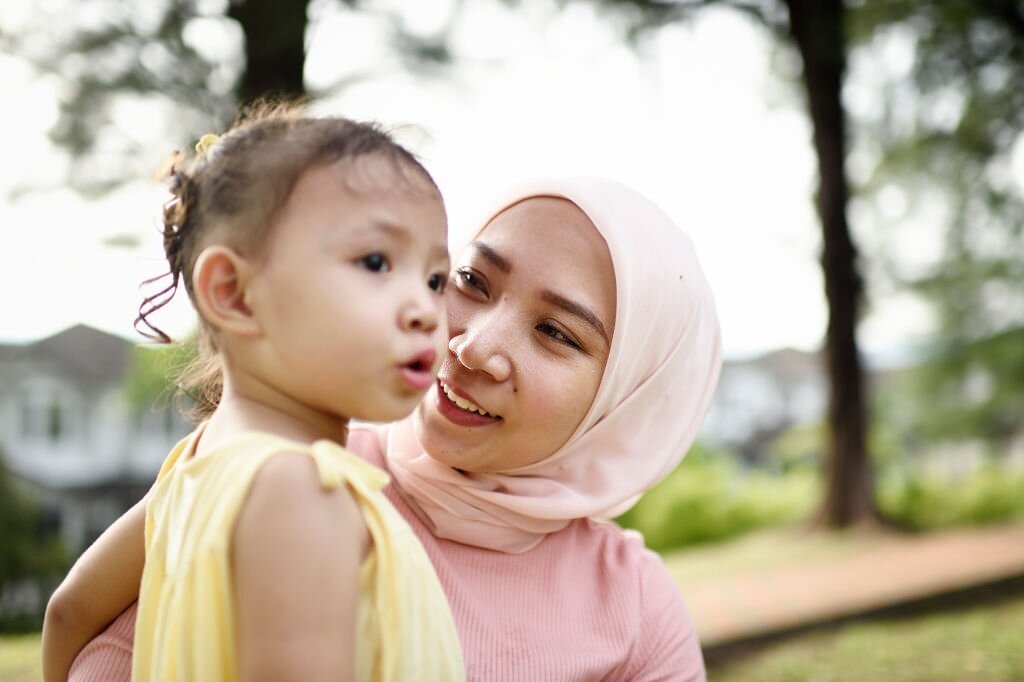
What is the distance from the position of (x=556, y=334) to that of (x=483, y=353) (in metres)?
0.16

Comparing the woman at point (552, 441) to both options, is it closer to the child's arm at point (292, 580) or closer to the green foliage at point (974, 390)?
the child's arm at point (292, 580)

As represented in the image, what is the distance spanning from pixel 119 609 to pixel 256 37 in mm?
3532

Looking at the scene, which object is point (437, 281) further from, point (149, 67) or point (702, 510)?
point (702, 510)

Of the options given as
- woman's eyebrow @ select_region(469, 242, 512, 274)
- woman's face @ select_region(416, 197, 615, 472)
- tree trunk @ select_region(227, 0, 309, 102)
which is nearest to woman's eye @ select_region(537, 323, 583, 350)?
woman's face @ select_region(416, 197, 615, 472)

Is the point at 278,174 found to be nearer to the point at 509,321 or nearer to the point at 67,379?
the point at 509,321

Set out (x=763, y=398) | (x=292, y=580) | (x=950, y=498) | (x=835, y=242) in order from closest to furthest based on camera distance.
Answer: (x=292, y=580) → (x=835, y=242) → (x=950, y=498) → (x=763, y=398)

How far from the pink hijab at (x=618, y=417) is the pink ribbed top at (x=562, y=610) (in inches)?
1.7

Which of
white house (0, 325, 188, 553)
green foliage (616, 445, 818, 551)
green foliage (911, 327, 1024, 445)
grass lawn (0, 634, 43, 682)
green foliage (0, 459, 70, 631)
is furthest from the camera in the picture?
white house (0, 325, 188, 553)

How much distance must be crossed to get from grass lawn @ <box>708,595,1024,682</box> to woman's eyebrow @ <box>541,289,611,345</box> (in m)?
3.36

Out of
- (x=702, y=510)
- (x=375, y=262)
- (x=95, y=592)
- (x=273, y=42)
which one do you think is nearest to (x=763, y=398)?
(x=702, y=510)

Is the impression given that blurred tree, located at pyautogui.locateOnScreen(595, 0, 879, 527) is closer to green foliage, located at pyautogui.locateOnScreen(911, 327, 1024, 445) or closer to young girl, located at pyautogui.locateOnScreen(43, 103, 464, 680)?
green foliage, located at pyautogui.locateOnScreen(911, 327, 1024, 445)

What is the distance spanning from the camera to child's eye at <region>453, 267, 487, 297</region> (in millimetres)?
1730

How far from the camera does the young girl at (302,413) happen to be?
0.98 metres

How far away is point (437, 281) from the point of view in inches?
45.9
